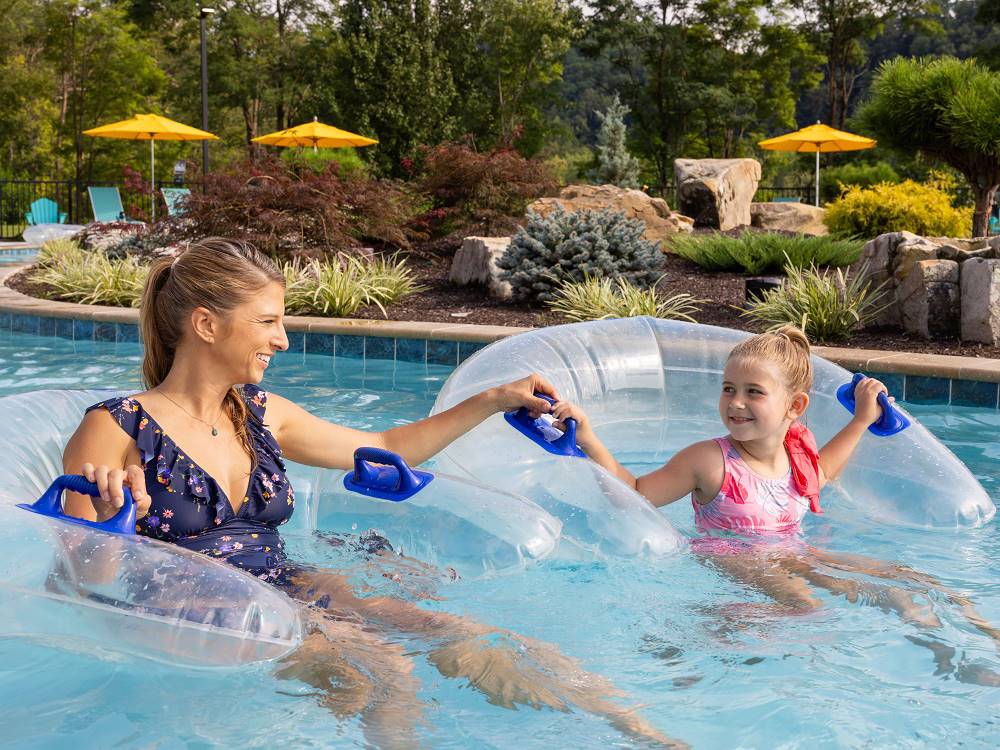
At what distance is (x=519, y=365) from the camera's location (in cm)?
452

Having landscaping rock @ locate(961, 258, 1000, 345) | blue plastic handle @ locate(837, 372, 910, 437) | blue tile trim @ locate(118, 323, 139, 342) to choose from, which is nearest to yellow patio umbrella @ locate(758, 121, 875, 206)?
landscaping rock @ locate(961, 258, 1000, 345)

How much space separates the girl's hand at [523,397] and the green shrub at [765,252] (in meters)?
7.64

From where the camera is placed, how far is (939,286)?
785 centimetres

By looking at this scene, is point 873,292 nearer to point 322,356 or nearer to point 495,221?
point 322,356

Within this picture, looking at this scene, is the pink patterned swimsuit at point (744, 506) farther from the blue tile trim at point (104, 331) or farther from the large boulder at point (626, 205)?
the large boulder at point (626, 205)

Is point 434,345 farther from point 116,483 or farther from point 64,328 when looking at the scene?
point 116,483

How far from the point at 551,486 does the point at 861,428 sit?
1.24 m

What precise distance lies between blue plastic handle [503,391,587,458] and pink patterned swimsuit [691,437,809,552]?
63 centimetres

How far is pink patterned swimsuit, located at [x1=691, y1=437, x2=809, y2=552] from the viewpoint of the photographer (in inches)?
140

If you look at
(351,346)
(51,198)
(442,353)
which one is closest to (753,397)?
(442,353)

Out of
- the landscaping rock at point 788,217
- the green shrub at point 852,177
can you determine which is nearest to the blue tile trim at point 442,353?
the landscaping rock at point 788,217

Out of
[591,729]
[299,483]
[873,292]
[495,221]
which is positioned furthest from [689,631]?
[495,221]

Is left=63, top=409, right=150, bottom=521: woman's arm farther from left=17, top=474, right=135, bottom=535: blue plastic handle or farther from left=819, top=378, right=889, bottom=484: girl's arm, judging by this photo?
left=819, top=378, right=889, bottom=484: girl's arm

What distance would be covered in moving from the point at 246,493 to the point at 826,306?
6.17m
